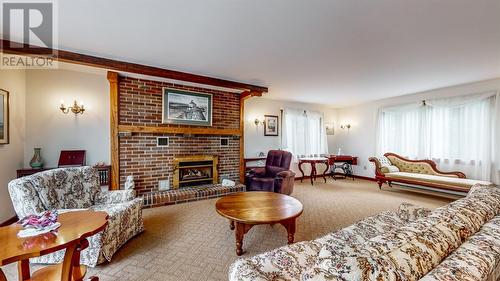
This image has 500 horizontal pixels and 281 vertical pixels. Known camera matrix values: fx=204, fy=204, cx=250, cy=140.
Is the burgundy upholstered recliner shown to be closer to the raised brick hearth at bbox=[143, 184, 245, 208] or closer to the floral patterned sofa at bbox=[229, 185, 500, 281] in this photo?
the raised brick hearth at bbox=[143, 184, 245, 208]

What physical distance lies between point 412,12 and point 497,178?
4396mm

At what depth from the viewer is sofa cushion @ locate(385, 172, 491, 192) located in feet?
12.7

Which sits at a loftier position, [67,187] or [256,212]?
[67,187]

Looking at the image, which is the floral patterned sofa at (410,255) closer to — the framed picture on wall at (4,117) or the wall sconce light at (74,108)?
the framed picture on wall at (4,117)

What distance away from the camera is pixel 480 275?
843 mm

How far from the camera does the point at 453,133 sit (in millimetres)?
4613

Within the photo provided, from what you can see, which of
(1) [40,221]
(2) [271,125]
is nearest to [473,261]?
(1) [40,221]

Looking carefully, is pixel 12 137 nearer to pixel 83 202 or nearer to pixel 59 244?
pixel 83 202

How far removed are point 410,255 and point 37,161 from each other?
182 inches

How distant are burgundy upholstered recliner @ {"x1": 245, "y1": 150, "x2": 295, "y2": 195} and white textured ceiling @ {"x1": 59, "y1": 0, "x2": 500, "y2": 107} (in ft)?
5.89

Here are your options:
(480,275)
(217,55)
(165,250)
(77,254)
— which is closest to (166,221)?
(165,250)

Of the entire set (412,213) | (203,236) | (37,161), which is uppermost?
(37,161)

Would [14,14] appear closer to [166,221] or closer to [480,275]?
[166,221]

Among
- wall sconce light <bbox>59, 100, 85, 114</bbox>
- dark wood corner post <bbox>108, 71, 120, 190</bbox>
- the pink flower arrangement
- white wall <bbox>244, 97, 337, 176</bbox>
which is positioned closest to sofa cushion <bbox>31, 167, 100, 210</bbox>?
the pink flower arrangement
